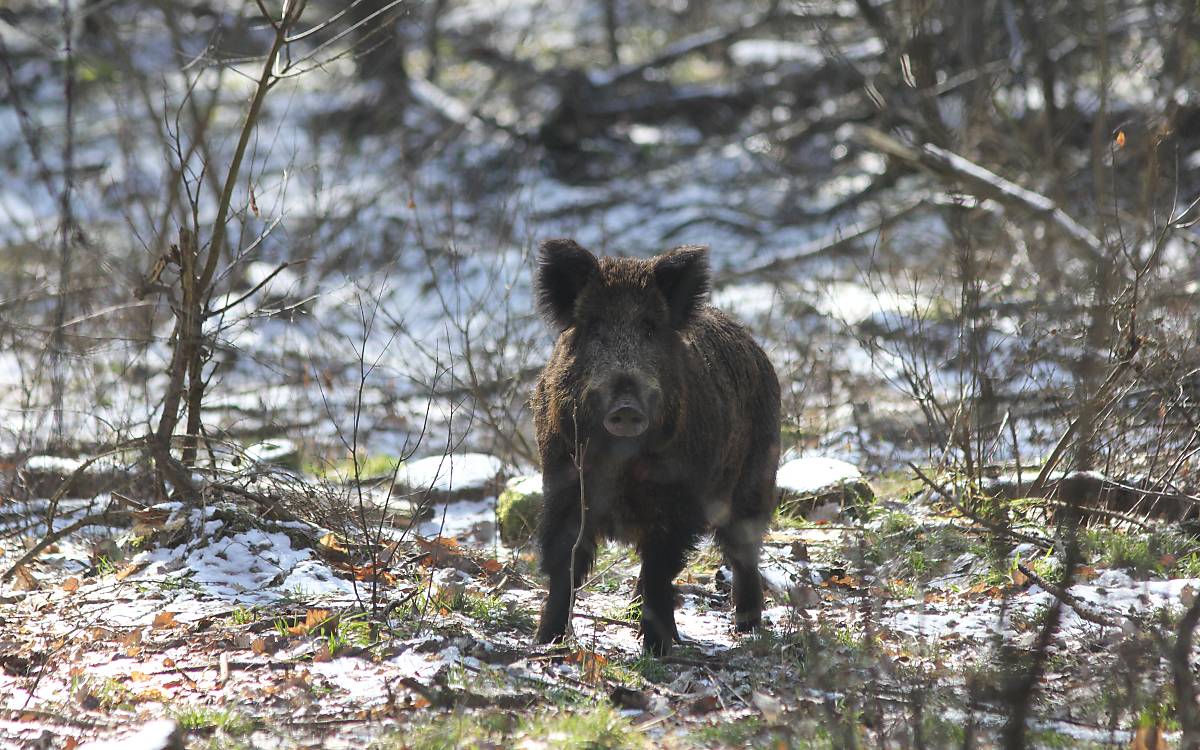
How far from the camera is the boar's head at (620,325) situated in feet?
14.9

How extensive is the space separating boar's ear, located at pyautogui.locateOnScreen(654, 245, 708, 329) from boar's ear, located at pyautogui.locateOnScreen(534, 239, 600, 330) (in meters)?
0.31

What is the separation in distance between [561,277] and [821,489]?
9.35 feet

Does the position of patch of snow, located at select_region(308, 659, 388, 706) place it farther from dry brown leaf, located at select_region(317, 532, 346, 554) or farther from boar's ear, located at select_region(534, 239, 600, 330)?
boar's ear, located at select_region(534, 239, 600, 330)

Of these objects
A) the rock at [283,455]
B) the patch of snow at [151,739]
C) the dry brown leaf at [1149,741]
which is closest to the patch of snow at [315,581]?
the patch of snow at [151,739]

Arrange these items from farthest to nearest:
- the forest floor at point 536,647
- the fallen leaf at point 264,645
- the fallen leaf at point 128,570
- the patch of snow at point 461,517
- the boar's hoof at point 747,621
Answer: the patch of snow at point 461,517, the fallen leaf at point 128,570, the boar's hoof at point 747,621, the fallen leaf at point 264,645, the forest floor at point 536,647

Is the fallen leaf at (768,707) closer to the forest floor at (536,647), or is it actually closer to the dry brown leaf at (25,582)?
the forest floor at (536,647)

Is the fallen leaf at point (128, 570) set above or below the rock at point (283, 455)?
below

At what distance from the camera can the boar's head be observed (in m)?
4.54

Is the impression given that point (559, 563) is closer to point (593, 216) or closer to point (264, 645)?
point (264, 645)

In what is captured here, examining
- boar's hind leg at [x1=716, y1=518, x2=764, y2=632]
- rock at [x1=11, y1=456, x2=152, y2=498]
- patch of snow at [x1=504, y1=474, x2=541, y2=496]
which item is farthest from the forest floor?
patch of snow at [x1=504, y1=474, x2=541, y2=496]

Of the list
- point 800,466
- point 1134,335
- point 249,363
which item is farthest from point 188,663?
point 249,363

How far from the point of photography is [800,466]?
7.43 meters

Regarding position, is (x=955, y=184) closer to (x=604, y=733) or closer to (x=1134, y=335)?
(x=1134, y=335)

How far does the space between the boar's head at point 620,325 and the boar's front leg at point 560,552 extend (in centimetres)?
36
